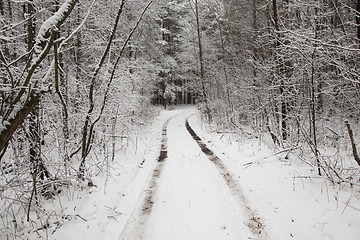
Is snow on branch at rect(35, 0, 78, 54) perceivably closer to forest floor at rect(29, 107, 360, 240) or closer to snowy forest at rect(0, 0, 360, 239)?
snowy forest at rect(0, 0, 360, 239)

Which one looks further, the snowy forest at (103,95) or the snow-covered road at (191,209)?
the snow-covered road at (191,209)

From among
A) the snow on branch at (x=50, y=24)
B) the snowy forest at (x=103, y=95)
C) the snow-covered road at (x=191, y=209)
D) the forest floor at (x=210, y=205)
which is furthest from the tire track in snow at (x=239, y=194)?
the snow on branch at (x=50, y=24)

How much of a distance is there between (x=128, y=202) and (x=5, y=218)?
2.23 m

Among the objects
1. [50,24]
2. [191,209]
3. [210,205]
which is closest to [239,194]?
[210,205]

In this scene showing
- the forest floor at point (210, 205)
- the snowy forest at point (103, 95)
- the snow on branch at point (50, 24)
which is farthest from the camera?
the forest floor at point (210, 205)

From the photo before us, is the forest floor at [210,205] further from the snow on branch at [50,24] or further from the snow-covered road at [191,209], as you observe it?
the snow on branch at [50,24]

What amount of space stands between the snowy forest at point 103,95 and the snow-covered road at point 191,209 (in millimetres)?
1463

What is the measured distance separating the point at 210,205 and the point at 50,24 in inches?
166

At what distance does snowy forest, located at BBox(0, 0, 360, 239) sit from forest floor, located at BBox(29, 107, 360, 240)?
0.25m

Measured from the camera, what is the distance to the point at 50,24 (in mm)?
2111

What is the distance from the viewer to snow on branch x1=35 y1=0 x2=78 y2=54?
2109mm

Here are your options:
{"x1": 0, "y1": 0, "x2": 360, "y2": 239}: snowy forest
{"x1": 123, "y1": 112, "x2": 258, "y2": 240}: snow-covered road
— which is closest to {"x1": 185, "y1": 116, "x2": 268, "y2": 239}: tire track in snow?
{"x1": 123, "y1": 112, "x2": 258, "y2": 240}: snow-covered road

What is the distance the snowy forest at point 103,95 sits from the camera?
2973 millimetres

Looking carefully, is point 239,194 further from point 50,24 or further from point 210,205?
point 50,24
